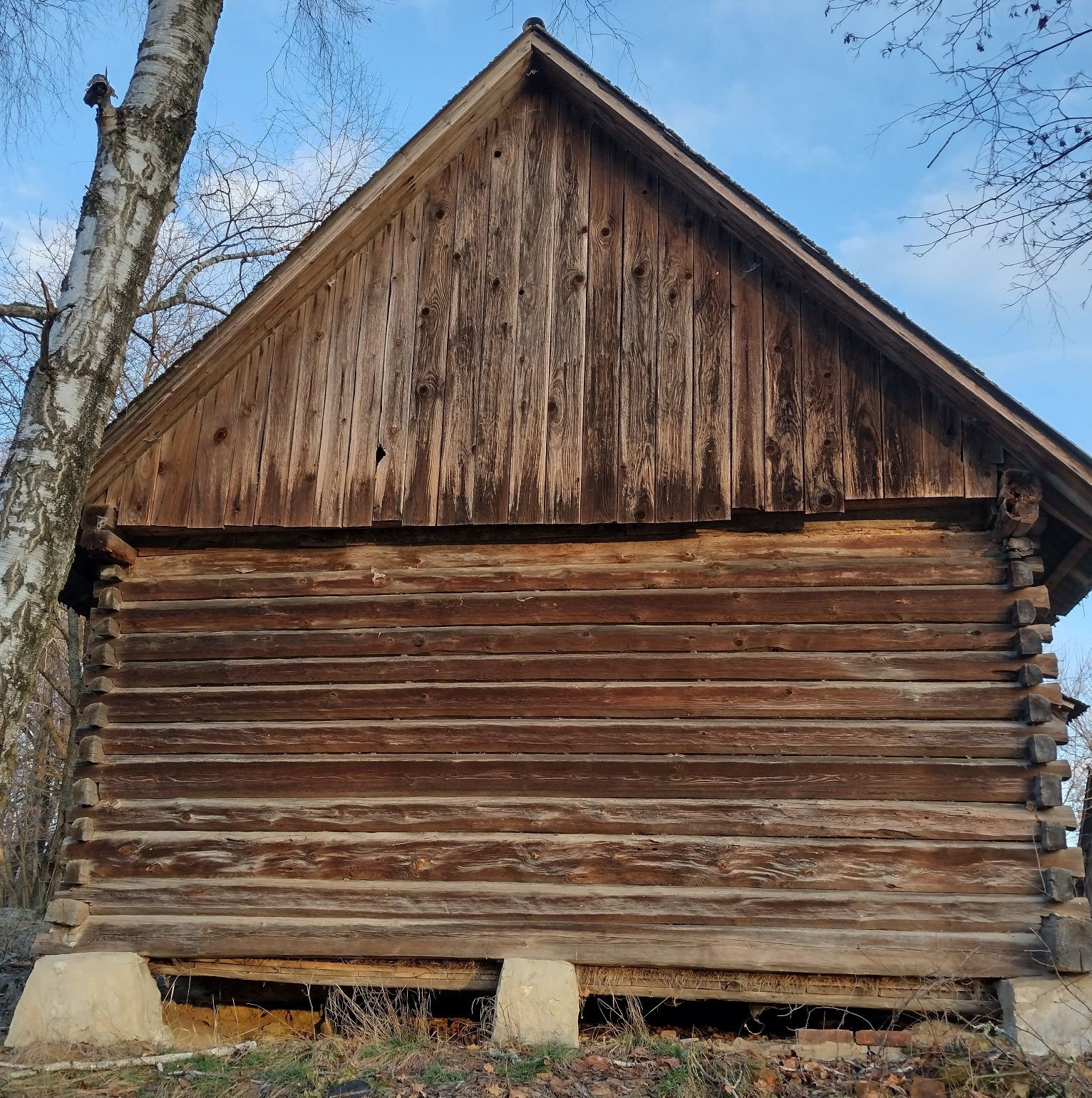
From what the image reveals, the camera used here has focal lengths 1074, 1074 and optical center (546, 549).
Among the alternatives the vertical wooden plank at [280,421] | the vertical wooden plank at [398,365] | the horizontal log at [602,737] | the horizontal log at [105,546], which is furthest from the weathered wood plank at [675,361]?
the horizontal log at [105,546]

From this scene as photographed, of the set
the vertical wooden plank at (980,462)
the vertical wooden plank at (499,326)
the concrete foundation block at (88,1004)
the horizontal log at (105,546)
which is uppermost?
the vertical wooden plank at (499,326)

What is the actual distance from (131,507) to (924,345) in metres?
5.72

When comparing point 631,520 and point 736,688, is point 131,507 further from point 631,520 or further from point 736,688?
point 736,688

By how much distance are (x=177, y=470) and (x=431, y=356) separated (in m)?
2.09

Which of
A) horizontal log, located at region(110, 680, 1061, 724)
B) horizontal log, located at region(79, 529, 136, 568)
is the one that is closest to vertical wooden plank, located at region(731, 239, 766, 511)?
horizontal log, located at region(110, 680, 1061, 724)

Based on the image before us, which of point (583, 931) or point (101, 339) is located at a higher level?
point (101, 339)

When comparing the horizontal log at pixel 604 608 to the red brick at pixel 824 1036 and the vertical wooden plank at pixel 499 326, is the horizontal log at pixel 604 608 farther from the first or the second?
the red brick at pixel 824 1036

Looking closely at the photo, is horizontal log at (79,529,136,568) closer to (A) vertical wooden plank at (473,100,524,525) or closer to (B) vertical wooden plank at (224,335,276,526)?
(B) vertical wooden plank at (224,335,276,526)

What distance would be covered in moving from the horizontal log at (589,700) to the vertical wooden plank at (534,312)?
4.18ft

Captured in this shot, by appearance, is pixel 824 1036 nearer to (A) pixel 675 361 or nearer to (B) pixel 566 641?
(B) pixel 566 641

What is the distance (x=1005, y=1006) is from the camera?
636 centimetres

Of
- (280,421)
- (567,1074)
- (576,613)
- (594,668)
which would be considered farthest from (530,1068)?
(280,421)

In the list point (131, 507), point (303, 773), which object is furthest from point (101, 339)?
point (303, 773)

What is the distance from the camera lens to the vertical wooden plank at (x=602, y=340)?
7508mm
